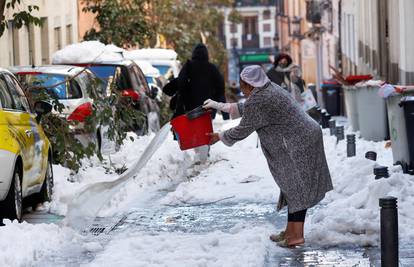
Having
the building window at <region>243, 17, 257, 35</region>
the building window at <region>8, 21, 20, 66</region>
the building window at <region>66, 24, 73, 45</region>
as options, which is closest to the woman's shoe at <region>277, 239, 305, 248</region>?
the building window at <region>8, 21, 20, 66</region>

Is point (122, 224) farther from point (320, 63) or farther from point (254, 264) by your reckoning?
point (320, 63)

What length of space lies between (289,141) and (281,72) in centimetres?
1254

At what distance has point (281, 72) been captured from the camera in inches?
927

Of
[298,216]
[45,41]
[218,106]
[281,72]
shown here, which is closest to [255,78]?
[218,106]

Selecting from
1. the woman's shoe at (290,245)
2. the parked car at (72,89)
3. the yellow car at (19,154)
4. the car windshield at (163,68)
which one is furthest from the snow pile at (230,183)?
the car windshield at (163,68)

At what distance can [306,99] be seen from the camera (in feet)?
77.1

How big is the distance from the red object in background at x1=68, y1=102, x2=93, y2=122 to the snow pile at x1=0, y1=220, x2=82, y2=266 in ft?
20.5

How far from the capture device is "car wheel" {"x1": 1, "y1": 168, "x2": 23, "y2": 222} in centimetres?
1251

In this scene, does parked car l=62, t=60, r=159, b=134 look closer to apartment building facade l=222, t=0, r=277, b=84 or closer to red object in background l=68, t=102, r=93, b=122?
red object in background l=68, t=102, r=93, b=122

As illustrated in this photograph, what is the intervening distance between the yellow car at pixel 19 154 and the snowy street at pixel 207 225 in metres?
0.37

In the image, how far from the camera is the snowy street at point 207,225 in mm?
10555

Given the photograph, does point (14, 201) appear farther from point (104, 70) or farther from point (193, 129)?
point (104, 70)

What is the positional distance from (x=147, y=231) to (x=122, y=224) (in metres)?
0.67

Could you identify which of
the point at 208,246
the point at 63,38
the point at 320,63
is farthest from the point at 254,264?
the point at 320,63
